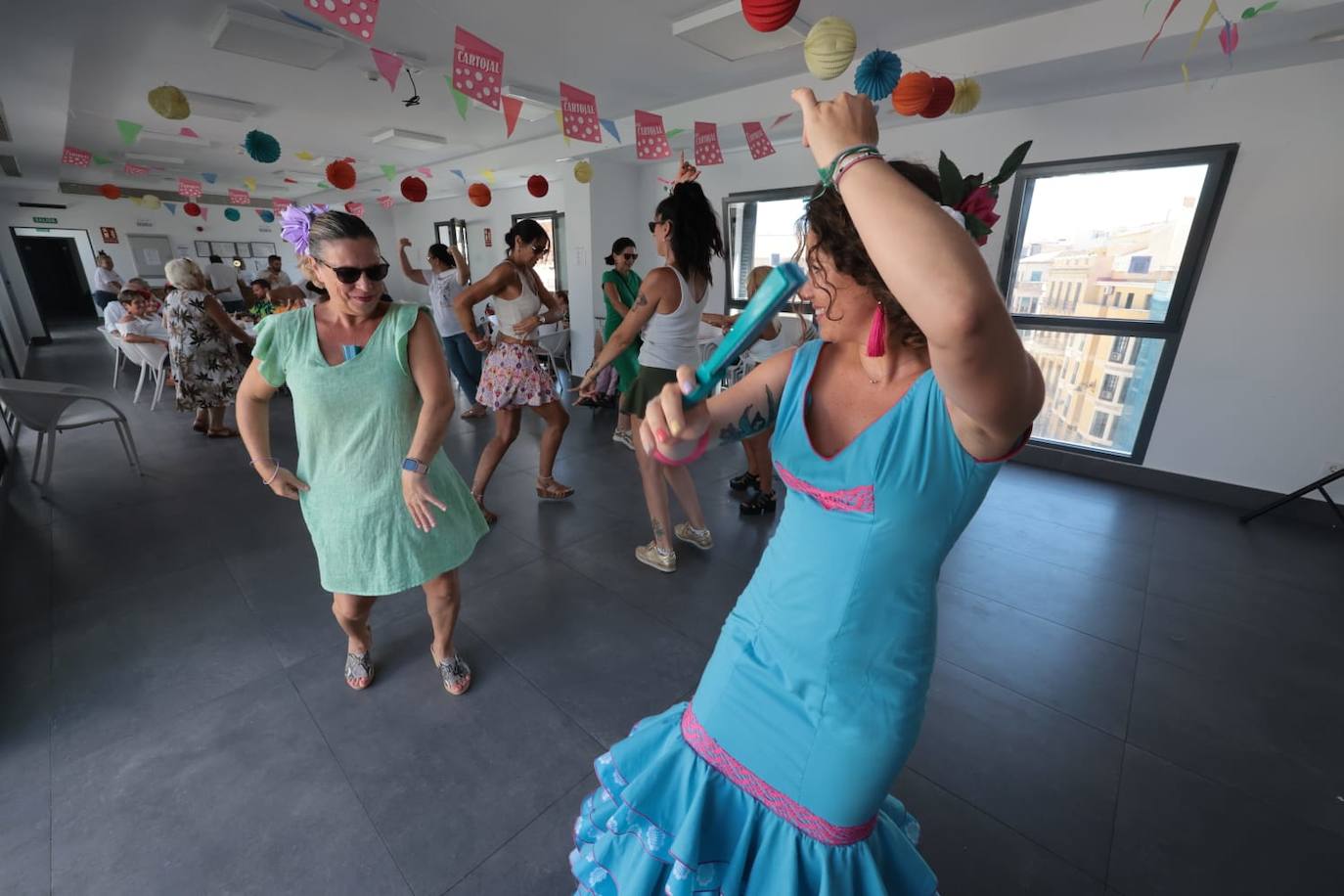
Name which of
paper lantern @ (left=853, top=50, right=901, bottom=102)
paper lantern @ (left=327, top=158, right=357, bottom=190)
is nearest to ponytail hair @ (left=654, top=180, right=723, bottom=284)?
paper lantern @ (left=853, top=50, right=901, bottom=102)

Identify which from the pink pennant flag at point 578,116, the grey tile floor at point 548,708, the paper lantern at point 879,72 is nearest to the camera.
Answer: the grey tile floor at point 548,708

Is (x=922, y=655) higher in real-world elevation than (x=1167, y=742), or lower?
higher

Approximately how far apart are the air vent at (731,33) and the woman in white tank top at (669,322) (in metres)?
1.15

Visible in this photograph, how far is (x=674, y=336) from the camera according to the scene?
2.80 m

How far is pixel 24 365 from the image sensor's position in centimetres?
826

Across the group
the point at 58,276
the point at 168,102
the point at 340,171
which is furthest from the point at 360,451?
the point at 58,276

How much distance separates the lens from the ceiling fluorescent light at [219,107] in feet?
17.5

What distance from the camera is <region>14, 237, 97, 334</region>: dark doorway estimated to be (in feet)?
51.4

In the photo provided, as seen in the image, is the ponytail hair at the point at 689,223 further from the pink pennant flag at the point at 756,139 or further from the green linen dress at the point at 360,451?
the pink pennant flag at the point at 756,139

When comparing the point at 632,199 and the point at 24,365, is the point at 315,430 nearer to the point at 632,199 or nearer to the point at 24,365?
the point at 632,199

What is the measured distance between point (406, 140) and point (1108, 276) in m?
7.55

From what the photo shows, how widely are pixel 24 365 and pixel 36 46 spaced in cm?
681

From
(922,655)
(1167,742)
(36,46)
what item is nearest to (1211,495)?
(1167,742)

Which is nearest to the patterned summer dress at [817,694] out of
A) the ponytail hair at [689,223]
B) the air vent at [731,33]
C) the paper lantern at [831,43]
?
the ponytail hair at [689,223]
